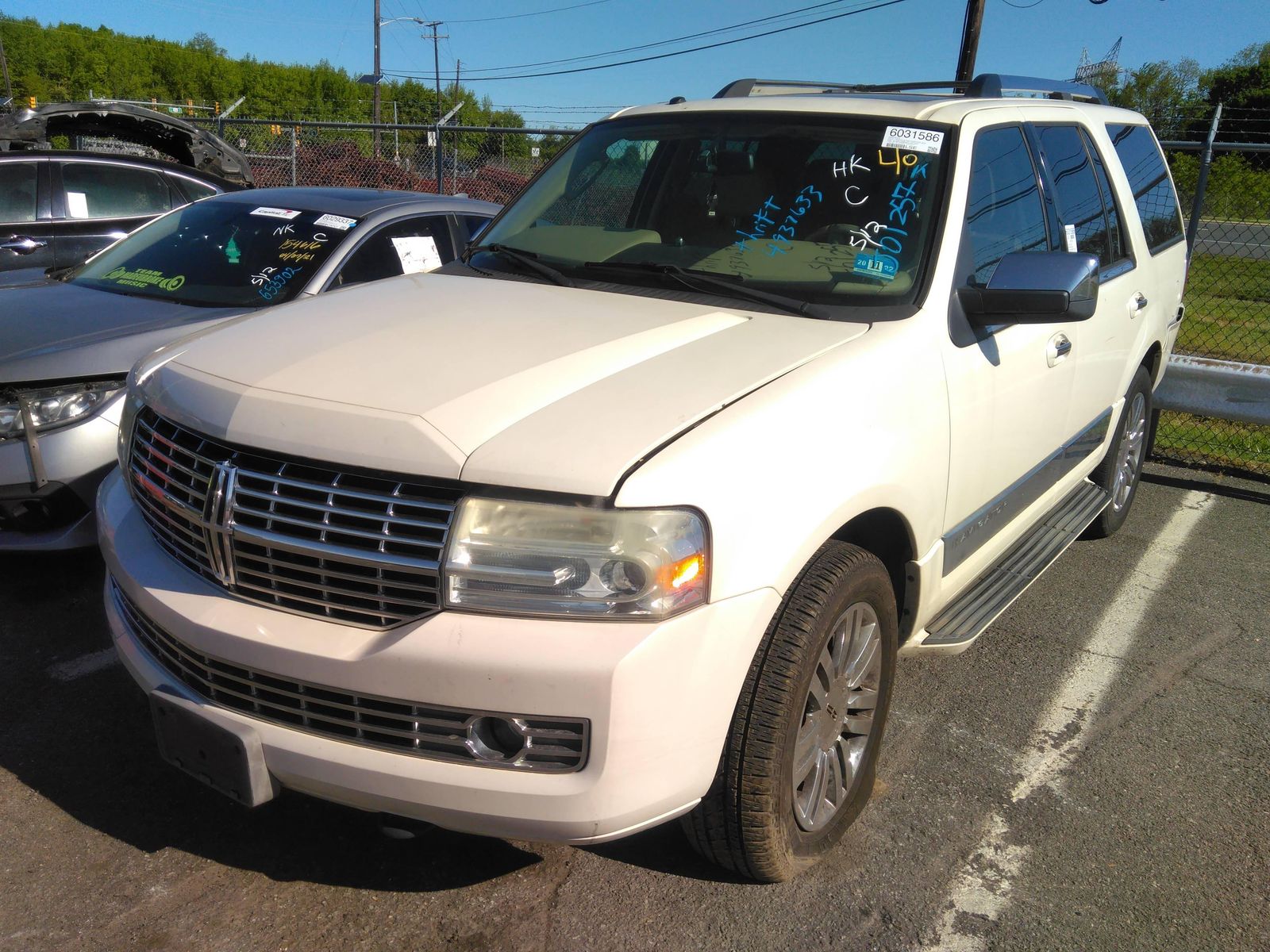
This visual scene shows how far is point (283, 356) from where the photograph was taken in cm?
268

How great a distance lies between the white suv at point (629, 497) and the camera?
2156mm

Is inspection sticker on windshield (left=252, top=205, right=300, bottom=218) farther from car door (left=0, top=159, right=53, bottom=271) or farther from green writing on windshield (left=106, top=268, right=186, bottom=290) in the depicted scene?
car door (left=0, top=159, right=53, bottom=271)

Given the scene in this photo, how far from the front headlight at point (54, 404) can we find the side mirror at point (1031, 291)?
314 centimetres

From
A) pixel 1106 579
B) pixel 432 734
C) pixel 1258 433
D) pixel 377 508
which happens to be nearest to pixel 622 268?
pixel 377 508

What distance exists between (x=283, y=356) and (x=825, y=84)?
283 cm

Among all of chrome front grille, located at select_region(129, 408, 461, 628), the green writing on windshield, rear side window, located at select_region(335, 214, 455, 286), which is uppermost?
rear side window, located at select_region(335, 214, 455, 286)

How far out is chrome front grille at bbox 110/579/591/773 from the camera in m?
2.16

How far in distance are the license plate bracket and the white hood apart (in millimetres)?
615

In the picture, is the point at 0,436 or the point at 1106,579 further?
the point at 1106,579

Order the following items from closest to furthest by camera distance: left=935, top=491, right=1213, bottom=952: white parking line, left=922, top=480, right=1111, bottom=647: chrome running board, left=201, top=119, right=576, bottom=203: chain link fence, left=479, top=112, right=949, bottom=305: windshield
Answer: left=935, top=491, right=1213, bottom=952: white parking line
left=479, top=112, right=949, bottom=305: windshield
left=922, top=480, right=1111, bottom=647: chrome running board
left=201, top=119, right=576, bottom=203: chain link fence

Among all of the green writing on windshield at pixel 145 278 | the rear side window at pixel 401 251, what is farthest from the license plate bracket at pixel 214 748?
the green writing on windshield at pixel 145 278

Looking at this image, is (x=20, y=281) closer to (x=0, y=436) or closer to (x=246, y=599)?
(x=0, y=436)

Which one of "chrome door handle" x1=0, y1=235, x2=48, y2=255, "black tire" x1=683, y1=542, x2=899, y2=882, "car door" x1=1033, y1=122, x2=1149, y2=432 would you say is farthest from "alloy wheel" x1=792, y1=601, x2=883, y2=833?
"chrome door handle" x1=0, y1=235, x2=48, y2=255

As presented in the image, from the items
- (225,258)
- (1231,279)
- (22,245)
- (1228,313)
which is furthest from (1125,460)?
(1231,279)
